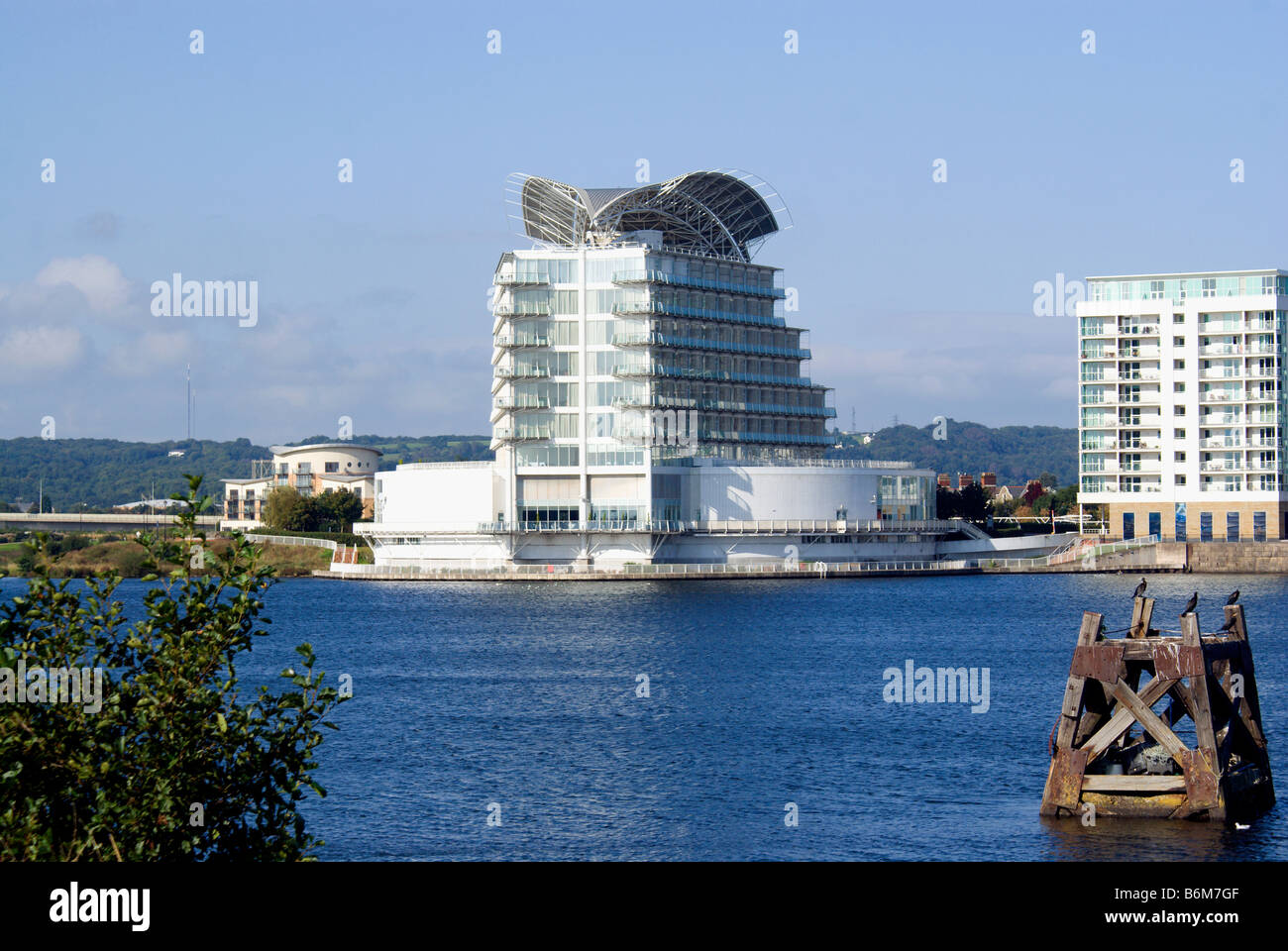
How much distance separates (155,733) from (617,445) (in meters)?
125

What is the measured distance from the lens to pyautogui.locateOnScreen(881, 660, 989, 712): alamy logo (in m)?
59.7

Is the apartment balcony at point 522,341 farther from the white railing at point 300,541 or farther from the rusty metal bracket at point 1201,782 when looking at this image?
the rusty metal bracket at point 1201,782

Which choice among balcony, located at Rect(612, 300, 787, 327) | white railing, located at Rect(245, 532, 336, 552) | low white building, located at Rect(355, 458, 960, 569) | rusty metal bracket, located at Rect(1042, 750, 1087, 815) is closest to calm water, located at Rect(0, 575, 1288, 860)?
rusty metal bracket, located at Rect(1042, 750, 1087, 815)

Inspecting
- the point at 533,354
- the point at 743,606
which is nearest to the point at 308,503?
the point at 533,354

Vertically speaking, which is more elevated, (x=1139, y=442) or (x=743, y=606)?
(x=1139, y=442)

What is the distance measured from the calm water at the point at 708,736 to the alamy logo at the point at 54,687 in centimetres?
1792

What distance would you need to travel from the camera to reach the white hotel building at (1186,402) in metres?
147

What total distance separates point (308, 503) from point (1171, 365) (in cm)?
10869

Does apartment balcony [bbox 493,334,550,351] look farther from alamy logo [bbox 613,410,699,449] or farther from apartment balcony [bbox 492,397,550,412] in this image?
alamy logo [bbox 613,410,699,449]

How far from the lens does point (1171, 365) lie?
150 m
